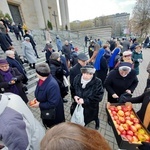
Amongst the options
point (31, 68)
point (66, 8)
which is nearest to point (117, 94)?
point (31, 68)

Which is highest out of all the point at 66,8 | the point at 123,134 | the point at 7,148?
the point at 66,8

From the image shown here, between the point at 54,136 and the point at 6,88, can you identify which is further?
the point at 6,88

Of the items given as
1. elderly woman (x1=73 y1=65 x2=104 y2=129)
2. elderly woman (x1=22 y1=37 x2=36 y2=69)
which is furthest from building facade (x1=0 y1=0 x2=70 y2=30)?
elderly woman (x1=73 y1=65 x2=104 y2=129)

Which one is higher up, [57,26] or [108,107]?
[57,26]

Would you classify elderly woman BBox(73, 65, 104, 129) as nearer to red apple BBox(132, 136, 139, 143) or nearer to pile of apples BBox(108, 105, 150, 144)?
pile of apples BBox(108, 105, 150, 144)

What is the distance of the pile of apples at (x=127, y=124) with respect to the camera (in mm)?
1478

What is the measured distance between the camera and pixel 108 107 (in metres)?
1.99

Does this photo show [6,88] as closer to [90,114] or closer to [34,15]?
[90,114]

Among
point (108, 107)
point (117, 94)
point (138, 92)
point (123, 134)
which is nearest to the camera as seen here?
point (123, 134)

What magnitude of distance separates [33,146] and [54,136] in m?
1.03

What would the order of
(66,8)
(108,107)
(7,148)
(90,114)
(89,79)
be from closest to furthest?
(7,148)
(108,107)
(89,79)
(90,114)
(66,8)

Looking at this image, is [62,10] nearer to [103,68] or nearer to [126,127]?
[103,68]

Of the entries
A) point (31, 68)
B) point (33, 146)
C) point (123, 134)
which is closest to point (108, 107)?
point (123, 134)

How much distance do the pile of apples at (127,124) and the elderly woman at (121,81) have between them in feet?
2.26
